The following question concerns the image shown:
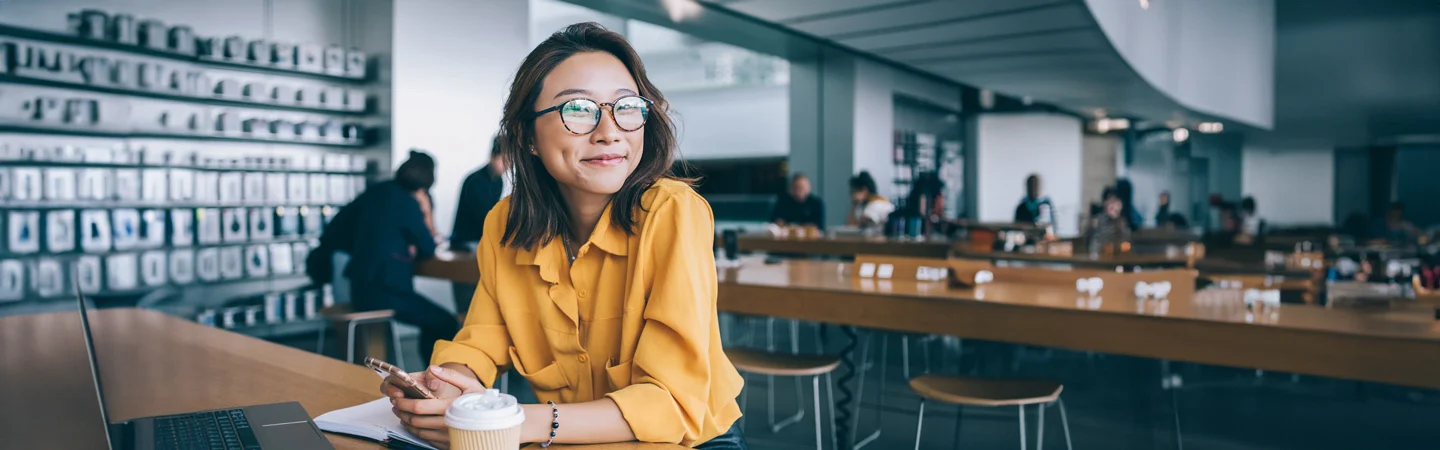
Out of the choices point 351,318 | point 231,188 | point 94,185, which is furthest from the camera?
point 231,188

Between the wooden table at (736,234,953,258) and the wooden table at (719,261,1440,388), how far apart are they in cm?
209

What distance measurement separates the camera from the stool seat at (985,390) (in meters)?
2.31

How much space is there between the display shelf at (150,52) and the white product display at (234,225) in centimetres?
95

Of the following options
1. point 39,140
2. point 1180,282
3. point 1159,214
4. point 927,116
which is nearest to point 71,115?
point 39,140

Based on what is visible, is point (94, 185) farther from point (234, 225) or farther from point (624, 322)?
point (624, 322)

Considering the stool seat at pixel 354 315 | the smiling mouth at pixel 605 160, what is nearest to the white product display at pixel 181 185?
the stool seat at pixel 354 315

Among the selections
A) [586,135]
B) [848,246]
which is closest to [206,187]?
[848,246]

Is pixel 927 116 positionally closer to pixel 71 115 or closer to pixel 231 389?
pixel 71 115

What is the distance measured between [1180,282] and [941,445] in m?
1.14

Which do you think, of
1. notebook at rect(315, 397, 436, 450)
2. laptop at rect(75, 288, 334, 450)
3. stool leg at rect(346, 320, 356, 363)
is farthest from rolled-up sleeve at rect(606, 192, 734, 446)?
stool leg at rect(346, 320, 356, 363)

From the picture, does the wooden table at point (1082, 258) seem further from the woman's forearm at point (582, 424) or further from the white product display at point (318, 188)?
the white product display at point (318, 188)

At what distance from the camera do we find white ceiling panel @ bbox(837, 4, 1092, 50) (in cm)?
Answer: 608

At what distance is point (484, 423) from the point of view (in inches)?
29.4

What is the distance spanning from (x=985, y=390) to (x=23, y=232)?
5177 millimetres
